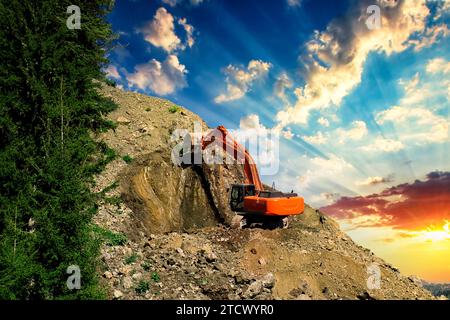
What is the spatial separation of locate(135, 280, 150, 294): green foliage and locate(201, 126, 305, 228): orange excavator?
807 cm

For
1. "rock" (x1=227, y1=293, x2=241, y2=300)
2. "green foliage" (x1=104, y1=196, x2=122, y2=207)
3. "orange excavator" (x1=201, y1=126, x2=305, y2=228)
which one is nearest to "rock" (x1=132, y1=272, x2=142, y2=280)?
"green foliage" (x1=104, y1=196, x2=122, y2=207)

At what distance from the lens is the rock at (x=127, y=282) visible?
38.1 ft

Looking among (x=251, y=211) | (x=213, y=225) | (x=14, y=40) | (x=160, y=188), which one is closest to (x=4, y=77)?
(x=14, y=40)

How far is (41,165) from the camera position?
404 inches

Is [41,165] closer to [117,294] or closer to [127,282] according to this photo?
[117,294]

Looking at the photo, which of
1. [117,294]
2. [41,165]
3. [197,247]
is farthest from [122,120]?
[117,294]

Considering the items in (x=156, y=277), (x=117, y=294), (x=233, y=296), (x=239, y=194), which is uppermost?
(x=239, y=194)

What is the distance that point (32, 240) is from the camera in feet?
29.5

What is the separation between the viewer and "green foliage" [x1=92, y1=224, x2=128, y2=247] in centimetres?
1453

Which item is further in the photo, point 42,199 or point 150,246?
point 150,246

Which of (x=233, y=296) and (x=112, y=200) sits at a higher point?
(x=112, y=200)

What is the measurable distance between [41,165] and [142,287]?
17.9ft

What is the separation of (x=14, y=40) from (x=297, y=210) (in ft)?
53.2

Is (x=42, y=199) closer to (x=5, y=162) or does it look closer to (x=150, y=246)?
(x=5, y=162)
